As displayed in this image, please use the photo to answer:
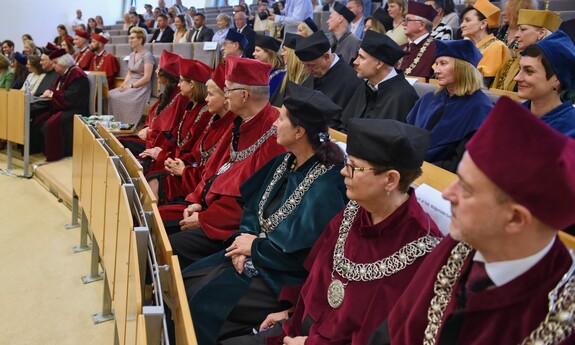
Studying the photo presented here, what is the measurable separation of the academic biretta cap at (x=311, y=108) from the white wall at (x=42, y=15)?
51.1ft

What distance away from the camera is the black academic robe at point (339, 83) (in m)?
3.99

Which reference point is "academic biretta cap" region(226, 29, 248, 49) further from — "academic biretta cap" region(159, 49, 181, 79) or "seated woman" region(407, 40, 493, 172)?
"seated woman" region(407, 40, 493, 172)

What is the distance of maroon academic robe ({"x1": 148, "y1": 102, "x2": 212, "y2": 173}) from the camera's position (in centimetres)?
412

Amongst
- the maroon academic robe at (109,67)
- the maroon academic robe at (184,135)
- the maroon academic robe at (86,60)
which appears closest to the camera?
the maroon academic robe at (184,135)

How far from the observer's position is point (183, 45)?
7.64 metres

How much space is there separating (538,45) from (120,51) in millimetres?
8622

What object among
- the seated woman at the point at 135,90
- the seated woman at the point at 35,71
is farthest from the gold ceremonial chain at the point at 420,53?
the seated woman at the point at 35,71

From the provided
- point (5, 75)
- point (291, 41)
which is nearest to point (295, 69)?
point (291, 41)

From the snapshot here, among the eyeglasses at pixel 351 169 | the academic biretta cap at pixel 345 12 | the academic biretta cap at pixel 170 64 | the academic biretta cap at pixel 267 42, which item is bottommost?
the academic biretta cap at pixel 170 64

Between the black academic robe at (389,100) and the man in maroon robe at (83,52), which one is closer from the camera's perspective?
the black academic robe at (389,100)

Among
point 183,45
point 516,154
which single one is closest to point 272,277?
point 516,154

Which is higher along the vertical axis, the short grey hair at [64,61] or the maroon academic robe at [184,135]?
the maroon academic robe at [184,135]

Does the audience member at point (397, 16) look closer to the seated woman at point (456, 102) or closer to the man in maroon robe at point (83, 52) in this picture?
the seated woman at point (456, 102)

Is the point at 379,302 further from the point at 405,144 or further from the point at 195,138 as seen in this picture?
the point at 195,138
